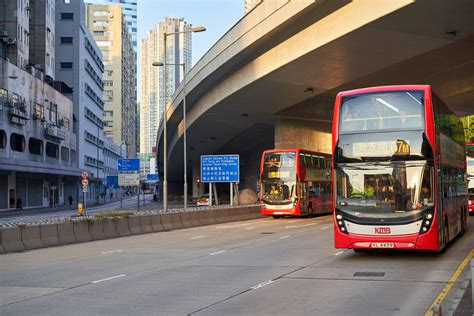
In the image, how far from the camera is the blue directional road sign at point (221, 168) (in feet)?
141

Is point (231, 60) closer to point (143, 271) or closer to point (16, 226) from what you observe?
point (16, 226)

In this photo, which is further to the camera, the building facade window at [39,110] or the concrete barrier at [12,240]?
the building facade window at [39,110]

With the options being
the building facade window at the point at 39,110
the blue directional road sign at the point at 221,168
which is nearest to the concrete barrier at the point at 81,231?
the blue directional road sign at the point at 221,168

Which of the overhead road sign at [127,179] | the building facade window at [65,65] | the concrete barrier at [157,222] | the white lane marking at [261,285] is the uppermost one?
the building facade window at [65,65]

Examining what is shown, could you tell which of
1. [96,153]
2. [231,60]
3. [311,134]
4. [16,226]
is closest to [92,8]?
[96,153]

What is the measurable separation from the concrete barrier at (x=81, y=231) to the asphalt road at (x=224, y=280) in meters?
3.01

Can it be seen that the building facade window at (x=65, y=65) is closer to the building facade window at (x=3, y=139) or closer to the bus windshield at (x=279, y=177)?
the building facade window at (x=3, y=139)

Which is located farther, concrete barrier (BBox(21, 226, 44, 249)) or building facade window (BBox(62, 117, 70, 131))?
building facade window (BBox(62, 117, 70, 131))

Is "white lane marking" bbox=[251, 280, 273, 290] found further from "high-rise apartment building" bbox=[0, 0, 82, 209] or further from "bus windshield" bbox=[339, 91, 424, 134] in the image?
"high-rise apartment building" bbox=[0, 0, 82, 209]

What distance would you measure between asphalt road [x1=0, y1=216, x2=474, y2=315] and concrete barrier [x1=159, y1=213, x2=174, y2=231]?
31.1ft

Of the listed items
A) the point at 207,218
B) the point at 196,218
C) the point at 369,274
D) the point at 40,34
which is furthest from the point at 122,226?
the point at 40,34

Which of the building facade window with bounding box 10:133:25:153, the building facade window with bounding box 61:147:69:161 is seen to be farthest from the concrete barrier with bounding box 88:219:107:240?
the building facade window with bounding box 61:147:69:161

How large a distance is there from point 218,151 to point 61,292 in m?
60.4

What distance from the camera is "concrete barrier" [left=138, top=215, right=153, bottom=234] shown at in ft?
87.2
